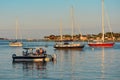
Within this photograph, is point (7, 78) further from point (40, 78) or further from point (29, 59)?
point (29, 59)

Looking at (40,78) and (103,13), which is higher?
(103,13)

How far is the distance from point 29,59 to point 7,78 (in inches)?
932

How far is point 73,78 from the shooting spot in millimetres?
41219

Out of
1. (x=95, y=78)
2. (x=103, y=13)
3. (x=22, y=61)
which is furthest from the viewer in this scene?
(x=103, y=13)

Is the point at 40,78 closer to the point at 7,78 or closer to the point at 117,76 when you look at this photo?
the point at 7,78

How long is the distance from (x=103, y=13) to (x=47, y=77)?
10023 cm

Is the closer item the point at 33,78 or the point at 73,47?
the point at 33,78

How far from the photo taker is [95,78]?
40.9 meters

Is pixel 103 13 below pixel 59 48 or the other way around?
the other way around

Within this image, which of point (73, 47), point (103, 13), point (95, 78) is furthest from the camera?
point (103, 13)

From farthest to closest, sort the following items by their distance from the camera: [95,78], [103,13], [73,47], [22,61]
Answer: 1. [103,13]
2. [73,47]
3. [22,61]
4. [95,78]

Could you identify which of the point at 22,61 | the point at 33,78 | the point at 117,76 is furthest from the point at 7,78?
the point at 22,61

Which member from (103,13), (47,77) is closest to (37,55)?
(47,77)

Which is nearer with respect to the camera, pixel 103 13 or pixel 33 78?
pixel 33 78
